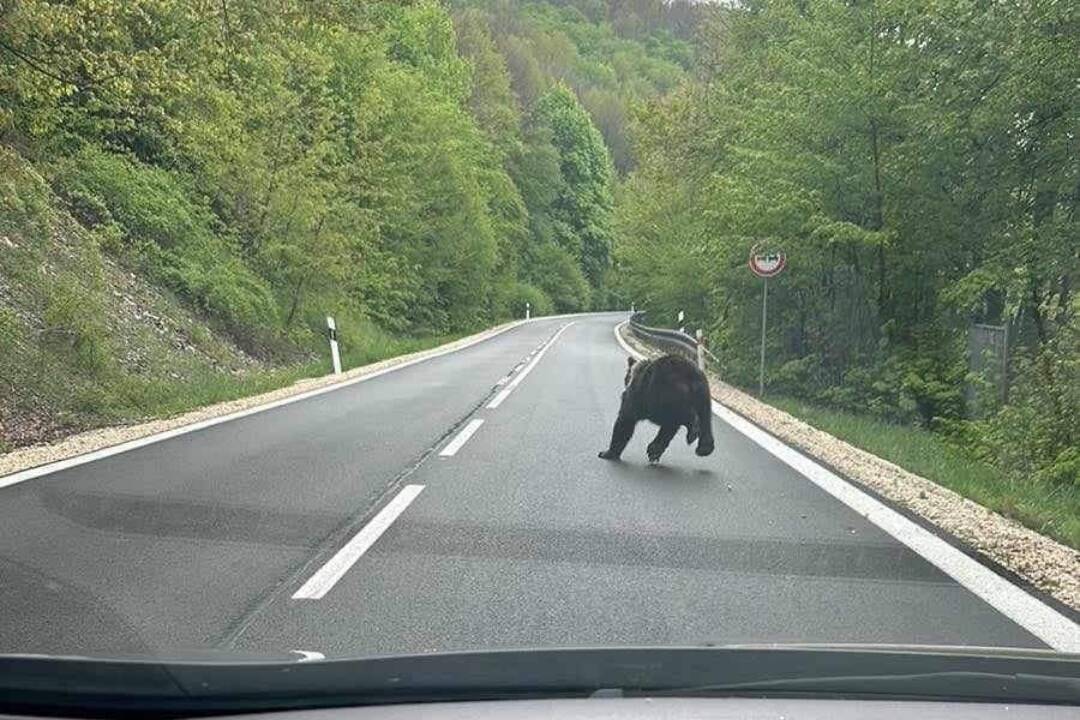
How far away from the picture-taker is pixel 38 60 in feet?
38.1

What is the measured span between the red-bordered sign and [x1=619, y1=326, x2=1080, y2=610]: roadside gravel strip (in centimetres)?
488

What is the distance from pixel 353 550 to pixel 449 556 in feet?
1.99

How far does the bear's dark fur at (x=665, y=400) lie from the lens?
9.70 meters

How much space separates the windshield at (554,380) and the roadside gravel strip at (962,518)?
0.06 meters

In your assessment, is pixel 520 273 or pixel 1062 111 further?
pixel 520 273

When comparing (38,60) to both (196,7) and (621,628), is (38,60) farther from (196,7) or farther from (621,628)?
(621,628)

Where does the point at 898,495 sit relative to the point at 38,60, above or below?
below

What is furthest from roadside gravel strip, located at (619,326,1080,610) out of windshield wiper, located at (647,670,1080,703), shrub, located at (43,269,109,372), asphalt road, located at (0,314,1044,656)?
shrub, located at (43,269,109,372)

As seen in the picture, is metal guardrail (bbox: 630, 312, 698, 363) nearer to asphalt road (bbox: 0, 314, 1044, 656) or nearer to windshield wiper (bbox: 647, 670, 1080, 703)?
asphalt road (bbox: 0, 314, 1044, 656)

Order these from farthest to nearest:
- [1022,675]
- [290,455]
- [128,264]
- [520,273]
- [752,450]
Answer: [520,273] < [128,264] < [752,450] < [290,455] < [1022,675]

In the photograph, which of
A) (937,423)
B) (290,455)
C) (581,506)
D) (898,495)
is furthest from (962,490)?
(937,423)

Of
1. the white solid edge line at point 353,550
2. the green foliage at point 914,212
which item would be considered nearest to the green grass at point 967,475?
the green foliage at point 914,212

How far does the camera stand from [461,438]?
11.6 meters

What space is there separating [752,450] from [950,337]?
803 centimetres
